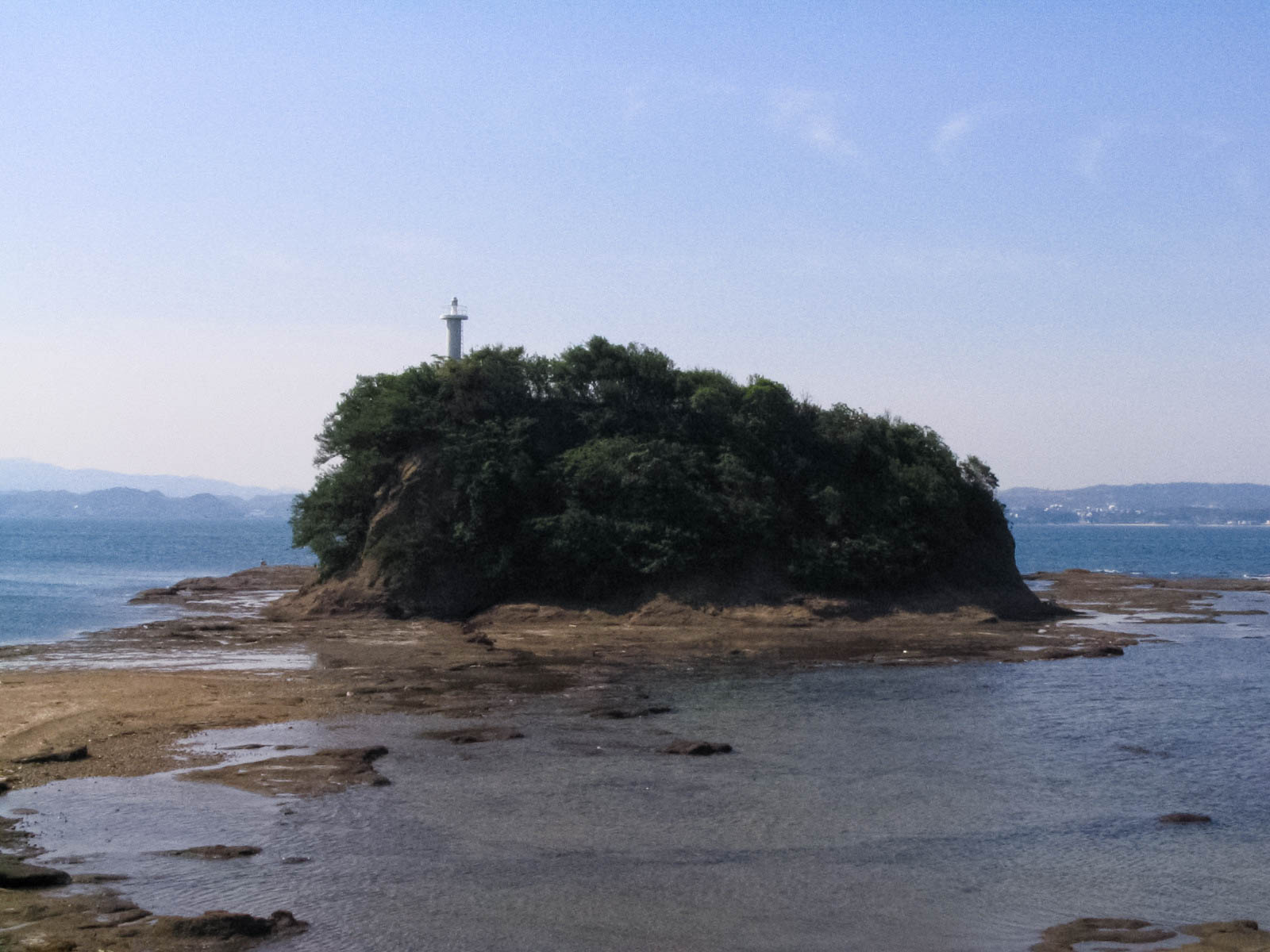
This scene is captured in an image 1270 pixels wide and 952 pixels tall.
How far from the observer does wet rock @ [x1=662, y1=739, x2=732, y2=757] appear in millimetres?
20031

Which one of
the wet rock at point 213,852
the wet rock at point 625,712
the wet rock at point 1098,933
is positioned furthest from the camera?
the wet rock at point 625,712

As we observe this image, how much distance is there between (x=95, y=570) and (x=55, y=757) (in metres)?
64.5

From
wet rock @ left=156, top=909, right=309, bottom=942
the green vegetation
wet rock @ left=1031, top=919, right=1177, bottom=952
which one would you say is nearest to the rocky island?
the green vegetation

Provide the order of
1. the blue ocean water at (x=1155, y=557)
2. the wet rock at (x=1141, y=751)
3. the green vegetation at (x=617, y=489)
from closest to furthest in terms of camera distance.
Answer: the wet rock at (x=1141, y=751), the green vegetation at (x=617, y=489), the blue ocean water at (x=1155, y=557)

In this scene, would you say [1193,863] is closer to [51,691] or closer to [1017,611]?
[51,691]

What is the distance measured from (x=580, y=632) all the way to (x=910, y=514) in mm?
13445

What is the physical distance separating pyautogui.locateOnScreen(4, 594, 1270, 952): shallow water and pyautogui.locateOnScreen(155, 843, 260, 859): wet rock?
223 millimetres

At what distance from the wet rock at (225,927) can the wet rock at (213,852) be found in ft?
7.18

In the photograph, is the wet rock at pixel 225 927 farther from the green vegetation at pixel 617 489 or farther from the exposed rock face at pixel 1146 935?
the green vegetation at pixel 617 489

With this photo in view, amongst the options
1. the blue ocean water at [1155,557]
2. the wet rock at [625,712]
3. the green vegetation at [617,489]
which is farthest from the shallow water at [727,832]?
the blue ocean water at [1155,557]

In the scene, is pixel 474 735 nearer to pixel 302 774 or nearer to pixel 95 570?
pixel 302 774

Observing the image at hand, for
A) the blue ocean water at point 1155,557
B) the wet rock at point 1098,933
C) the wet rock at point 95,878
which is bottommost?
the blue ocean water at point 1155,557

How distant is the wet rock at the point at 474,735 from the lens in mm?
20641

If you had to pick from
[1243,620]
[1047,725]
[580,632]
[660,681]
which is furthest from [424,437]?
[1243,620]
